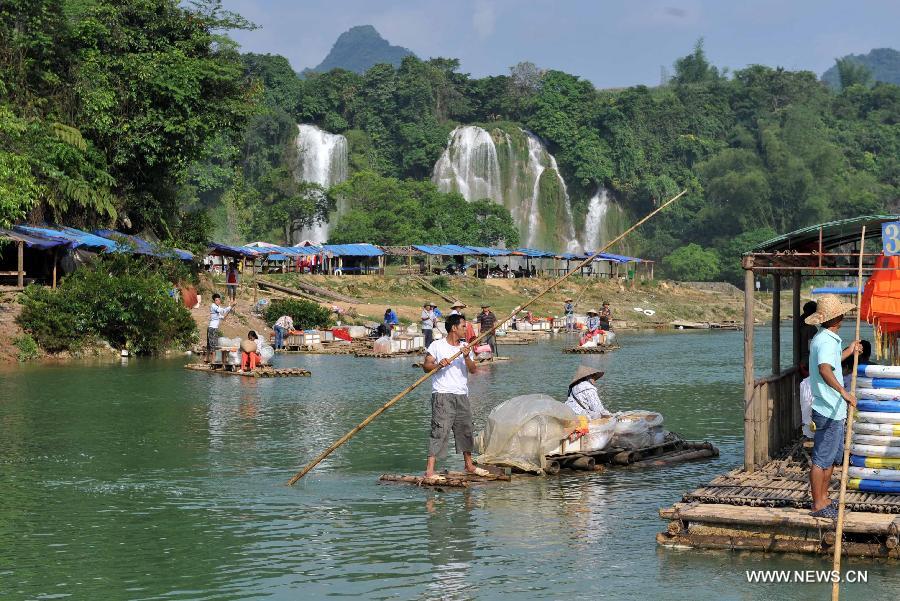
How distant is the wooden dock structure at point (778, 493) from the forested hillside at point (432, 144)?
1048 inches

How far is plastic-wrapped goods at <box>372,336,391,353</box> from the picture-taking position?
33469 millimetres

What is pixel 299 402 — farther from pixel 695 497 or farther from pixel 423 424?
pixel 695 497

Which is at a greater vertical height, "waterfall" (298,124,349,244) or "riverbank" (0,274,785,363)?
"waterfall" (298,124,349,244)

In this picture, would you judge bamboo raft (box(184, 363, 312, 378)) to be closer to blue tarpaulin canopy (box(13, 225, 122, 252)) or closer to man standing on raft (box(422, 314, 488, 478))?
blue tarpaulin canopy (box(13, 225, 122, 252))

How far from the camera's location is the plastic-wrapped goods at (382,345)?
110 ft

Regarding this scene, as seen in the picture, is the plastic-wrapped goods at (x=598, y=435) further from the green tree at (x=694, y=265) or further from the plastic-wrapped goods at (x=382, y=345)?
the green tree at (x=694, y=265)

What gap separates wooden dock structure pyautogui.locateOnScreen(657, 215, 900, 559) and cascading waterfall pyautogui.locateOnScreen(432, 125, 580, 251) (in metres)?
83.0

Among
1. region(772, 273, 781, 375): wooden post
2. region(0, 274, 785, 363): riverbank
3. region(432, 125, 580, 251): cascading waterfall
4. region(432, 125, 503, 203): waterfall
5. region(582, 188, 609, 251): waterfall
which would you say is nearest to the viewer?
region(772, 273, 781, 375): wooden post

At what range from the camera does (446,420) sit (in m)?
12.5

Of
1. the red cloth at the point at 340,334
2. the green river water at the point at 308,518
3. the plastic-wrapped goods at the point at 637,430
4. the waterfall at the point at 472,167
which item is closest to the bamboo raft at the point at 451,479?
the green river water at the point at 308,518

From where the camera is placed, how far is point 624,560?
9.66 m

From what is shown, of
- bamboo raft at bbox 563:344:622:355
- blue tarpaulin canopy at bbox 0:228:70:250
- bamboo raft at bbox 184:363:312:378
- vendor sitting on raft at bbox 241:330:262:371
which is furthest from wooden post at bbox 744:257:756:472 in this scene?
bamboo raft at bbox 563:344:622:355

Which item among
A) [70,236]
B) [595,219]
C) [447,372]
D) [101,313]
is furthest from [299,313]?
[595,219]

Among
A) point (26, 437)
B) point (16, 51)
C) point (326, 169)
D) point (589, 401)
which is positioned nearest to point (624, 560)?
point (589, 401)
